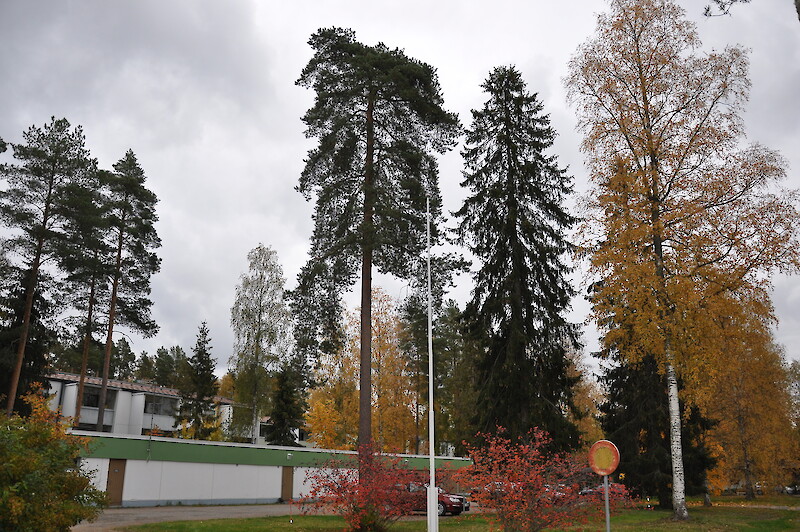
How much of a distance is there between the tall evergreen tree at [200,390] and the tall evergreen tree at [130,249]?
15326 mm

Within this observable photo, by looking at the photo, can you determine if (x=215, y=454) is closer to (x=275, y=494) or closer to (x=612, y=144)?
(x=275, y=494)

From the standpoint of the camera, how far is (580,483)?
45.4 feet

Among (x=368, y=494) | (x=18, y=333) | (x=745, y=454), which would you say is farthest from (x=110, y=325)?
(x=745, y=454)

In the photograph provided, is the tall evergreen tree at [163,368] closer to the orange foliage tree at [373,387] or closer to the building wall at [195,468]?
the orange foliage tree at [373,387]

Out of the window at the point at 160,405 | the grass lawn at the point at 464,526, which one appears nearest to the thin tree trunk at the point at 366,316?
the grass lawn at the point at 464,526

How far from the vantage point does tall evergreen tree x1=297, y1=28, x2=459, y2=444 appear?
21.0m

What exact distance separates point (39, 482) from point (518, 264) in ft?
60.7

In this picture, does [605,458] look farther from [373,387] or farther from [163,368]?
[163,368]

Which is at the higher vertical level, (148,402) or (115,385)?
(115,385)

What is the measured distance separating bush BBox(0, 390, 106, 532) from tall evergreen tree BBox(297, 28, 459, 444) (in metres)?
9.98

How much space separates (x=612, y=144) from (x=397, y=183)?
791cm

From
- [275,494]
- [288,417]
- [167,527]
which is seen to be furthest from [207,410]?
[167,527]

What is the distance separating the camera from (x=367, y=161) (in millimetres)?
22844

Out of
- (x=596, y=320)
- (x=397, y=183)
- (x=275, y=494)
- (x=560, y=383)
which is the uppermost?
(x=397, y=183)
